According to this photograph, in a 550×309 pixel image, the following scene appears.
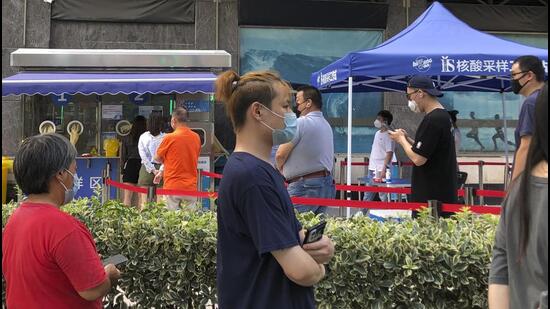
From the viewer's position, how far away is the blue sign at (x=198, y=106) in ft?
38.0

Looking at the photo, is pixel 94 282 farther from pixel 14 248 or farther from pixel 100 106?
pixel 100 106

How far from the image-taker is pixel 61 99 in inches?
465

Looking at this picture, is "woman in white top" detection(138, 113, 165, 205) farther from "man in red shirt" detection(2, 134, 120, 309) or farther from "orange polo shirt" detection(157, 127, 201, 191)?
"man in red shirt" detection(2, 134, 120, 309)

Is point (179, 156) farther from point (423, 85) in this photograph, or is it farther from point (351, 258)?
point (351, 258)

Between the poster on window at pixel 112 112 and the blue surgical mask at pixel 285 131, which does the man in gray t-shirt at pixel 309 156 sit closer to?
the blue surgical mask at pixel 285 131

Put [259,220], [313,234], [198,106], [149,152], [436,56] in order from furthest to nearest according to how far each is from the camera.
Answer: [198,106]
[149,152]
[436,56]
[313,234]
[259,220]

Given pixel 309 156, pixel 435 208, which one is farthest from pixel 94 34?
pixel 435 208

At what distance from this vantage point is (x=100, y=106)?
1205 centimetres

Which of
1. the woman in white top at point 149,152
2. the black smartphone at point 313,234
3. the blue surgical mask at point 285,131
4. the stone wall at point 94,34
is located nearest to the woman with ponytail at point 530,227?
the black smartphone at point 313,234

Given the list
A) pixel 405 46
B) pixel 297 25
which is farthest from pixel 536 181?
pixel 297 25

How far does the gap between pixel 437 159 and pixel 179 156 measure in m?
3.88

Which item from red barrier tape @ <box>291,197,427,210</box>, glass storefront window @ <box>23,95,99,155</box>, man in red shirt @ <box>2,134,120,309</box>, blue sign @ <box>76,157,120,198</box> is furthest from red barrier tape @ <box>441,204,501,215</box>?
glass storefront window @ <box>23,95,99,155</box>

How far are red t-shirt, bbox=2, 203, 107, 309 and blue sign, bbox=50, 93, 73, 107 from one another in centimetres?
1002

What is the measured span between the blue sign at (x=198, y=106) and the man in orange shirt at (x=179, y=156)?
370 centimetres
